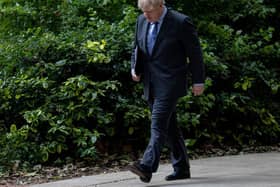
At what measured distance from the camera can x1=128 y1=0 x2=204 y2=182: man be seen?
19.1 feet

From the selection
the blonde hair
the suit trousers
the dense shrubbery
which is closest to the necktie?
the blonde hair

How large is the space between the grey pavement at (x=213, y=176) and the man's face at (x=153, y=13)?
1.51 m

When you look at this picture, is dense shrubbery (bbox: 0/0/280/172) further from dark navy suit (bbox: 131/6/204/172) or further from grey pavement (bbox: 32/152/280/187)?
dark navy suit (bbox: 131/6/204/172)

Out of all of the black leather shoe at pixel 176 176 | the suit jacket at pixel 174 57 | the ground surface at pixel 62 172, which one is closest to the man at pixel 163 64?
the suit jacket at pixel 174 57

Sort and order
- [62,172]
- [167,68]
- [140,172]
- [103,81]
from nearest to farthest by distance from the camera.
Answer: [140,172]
[167,68]
[62,172]
[103,81]

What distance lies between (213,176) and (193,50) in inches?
52.5

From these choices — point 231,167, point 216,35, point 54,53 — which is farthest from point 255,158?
point 54,53

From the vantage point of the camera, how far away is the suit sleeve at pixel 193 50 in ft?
19.4

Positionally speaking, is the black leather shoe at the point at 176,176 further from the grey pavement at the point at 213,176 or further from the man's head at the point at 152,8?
the man's head at the point at 152,8

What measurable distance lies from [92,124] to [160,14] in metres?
2.32

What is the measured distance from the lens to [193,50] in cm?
593

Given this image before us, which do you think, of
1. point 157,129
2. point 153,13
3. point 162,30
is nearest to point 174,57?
point 162,30

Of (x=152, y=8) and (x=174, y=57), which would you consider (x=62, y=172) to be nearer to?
(x=174, y=57)

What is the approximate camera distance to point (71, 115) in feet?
24.7
